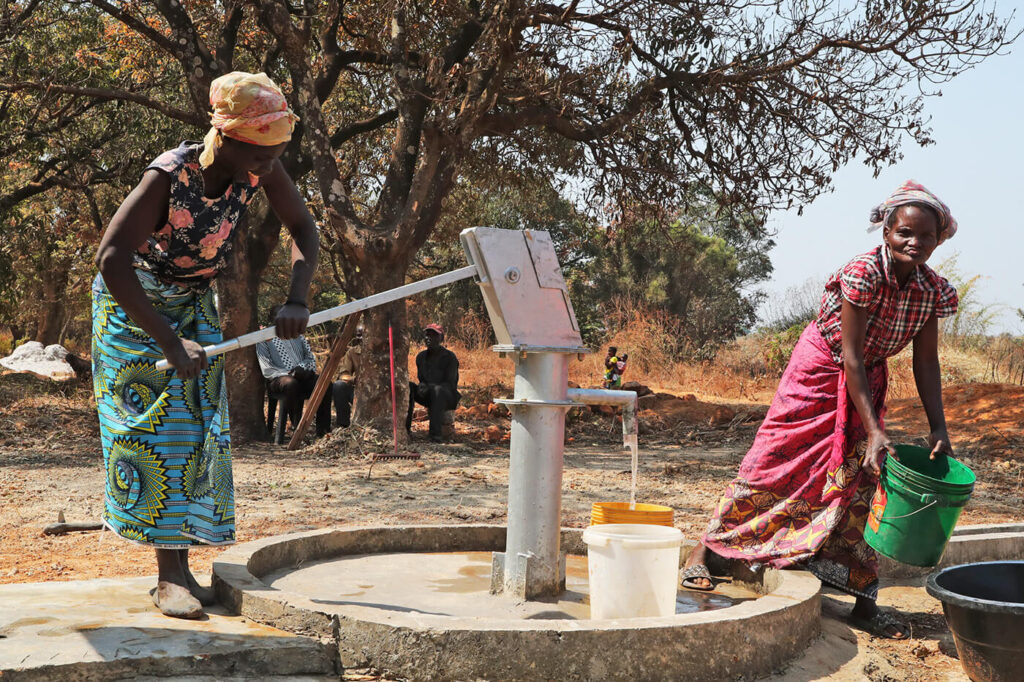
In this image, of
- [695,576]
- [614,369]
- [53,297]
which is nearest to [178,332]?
[695,576]

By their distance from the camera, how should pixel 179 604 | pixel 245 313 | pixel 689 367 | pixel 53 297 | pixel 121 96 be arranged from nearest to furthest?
pixel 179 604, pixel 121 96, pixel 245 313, pixel 689 367, pixel 53 297

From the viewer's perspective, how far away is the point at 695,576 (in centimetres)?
402

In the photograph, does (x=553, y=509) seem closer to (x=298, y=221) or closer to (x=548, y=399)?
(x=548, y=399)

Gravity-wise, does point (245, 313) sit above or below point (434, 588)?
above

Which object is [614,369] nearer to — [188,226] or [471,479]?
[471,479]

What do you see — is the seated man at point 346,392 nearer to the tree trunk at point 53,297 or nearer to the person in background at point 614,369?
the person in background at point 614,369

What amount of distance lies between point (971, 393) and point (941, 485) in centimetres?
1008

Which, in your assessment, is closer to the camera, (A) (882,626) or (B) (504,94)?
(A) (882,626)

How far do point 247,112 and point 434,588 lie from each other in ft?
6.29

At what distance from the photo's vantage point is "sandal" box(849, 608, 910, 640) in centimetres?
369

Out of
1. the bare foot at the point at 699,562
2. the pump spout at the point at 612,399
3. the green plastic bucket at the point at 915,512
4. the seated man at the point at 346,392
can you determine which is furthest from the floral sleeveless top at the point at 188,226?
the seated man at the point at 346,392

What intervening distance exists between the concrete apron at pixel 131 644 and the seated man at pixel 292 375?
23.7 feet

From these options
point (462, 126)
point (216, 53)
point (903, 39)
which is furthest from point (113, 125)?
point (903, 39)

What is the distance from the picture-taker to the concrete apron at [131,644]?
2564 mm
